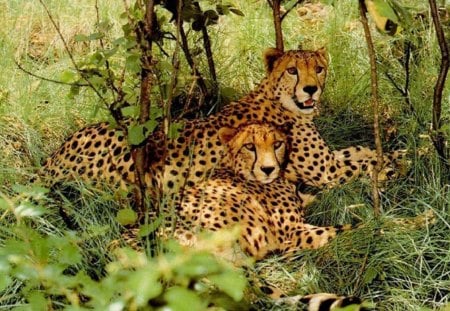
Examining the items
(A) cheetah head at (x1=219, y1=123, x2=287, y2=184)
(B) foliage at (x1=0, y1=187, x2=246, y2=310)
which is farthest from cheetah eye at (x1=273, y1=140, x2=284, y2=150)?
(B) foliage at (x1=0, y1=187, x2=246, y2=310)

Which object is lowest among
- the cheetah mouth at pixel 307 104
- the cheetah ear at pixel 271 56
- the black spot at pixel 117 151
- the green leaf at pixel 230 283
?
the black spot at pixel 117 151

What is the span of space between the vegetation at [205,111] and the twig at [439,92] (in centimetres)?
5

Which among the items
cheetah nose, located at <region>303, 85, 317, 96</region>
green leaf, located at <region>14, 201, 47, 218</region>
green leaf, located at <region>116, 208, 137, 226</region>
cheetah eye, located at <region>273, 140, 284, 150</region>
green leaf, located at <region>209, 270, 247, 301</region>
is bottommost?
green leaf, located at <region>116, 208, 137, 226</region>

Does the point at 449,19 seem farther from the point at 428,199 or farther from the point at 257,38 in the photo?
the point at 257,38

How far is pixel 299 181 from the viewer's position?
447cm

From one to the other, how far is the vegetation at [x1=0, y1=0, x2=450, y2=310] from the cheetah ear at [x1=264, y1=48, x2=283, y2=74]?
29 centimetres

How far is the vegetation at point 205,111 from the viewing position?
2.06m

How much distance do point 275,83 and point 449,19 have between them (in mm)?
837

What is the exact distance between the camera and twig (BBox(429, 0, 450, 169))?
3635 mm

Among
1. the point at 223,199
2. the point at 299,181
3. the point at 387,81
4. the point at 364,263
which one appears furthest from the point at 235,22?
the point at 364,263

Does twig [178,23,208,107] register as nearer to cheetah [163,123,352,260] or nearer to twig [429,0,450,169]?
cheetah [163,123,352,260]

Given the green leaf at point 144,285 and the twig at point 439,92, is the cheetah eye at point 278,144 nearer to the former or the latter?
the twig at point 439,92

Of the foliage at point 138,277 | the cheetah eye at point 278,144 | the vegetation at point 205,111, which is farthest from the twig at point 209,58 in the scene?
the foliage at point 138,277

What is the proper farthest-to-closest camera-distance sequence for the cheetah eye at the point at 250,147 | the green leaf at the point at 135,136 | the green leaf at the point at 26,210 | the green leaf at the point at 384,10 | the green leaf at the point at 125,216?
the cheetah eye at the point at 250,147
the green leaf at the point at 135,136
the green leaf at the point at 125,216
the green leaf at the point at 384,10
the green leaf at the point at 26,210
